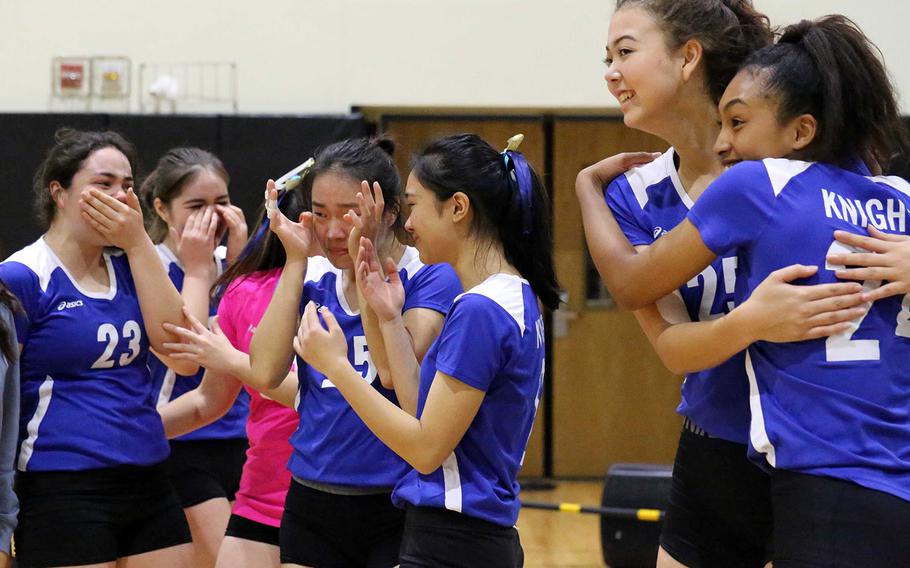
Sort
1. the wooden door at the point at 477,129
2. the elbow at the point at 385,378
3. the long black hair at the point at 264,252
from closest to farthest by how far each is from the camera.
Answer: the elbow at the point at 385,378
the long black hair at the point at 264,252
the wooden door at the point at 477,129

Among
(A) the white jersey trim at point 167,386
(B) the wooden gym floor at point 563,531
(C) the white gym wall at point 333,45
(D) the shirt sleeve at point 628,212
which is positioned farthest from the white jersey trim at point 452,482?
(C) the white gym wall at point 333,45

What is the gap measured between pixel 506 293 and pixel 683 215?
48 centimetres

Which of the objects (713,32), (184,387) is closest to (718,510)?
(713,32)

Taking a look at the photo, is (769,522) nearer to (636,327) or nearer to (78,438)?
(78,438)

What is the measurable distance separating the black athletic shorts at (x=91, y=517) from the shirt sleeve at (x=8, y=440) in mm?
128

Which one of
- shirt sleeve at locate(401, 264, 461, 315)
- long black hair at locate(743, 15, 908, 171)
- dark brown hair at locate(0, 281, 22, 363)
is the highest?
long black hair at locate(743, 15, 908, 171)

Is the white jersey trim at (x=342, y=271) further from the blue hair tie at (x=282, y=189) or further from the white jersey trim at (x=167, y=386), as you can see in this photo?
the white jersey trim at (x=167, y=386)

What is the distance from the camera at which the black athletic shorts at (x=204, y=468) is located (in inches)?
154

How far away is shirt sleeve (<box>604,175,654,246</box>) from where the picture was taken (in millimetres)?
2492

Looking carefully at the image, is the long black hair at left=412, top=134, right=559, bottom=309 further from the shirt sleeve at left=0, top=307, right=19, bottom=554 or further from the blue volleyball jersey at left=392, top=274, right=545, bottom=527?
the shirt sleeve at left=0, top=307, right=19, bottom=554

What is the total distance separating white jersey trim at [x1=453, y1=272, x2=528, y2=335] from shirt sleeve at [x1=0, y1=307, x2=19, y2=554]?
1.28m

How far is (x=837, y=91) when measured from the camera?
82.7 inches

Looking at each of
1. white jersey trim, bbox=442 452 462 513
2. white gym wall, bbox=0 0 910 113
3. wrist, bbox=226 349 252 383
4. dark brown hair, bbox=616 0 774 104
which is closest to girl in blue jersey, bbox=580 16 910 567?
dark brown hair, bbox=616 0 774 104

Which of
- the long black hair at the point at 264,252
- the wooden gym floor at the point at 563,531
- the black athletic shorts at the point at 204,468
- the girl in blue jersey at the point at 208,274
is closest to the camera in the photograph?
the long black hair at the point at 264,252
